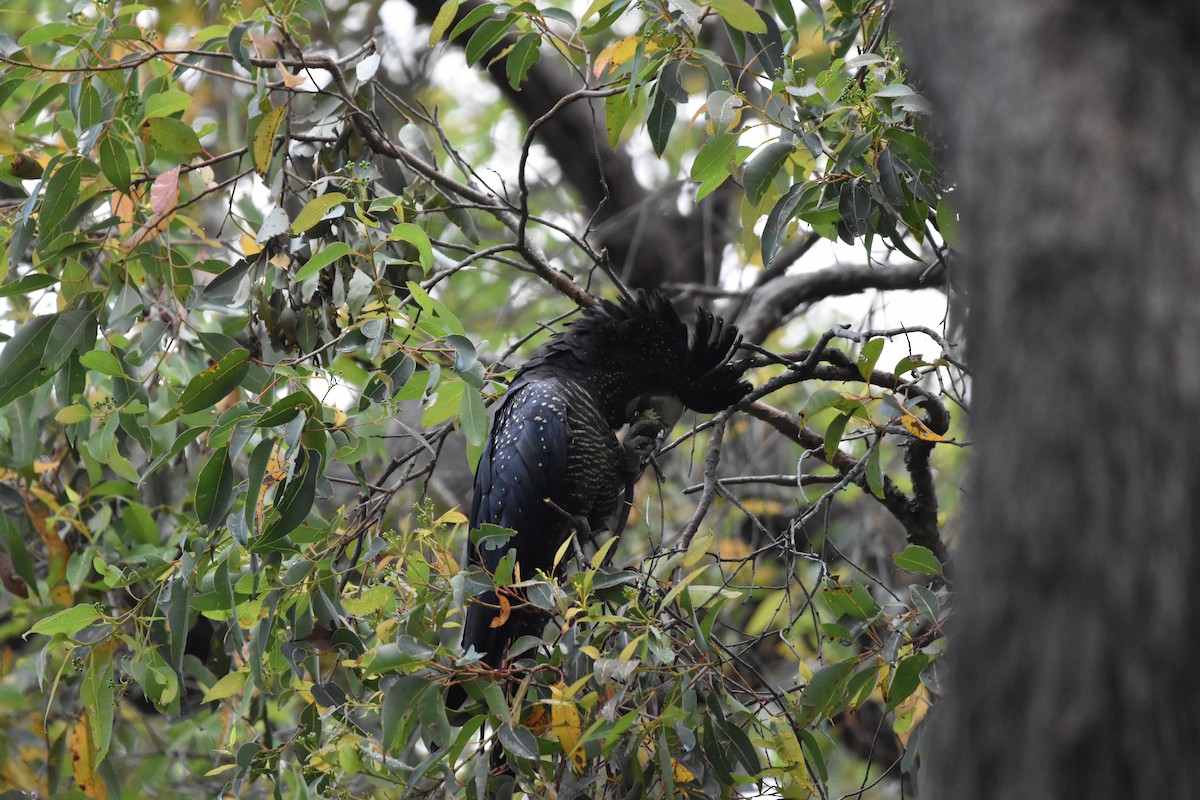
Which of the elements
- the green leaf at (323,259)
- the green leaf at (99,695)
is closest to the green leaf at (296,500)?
the green leaf at (323,259)

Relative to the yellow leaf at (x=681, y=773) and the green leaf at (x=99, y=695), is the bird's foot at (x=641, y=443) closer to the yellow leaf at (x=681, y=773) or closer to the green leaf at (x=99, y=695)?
the yellow leaf at (x=681, y=773)

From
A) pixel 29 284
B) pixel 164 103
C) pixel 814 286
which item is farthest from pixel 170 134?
pixel 814 286

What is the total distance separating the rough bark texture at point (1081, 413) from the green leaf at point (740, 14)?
1.32m

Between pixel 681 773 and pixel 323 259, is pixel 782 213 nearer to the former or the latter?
pixel 323 259

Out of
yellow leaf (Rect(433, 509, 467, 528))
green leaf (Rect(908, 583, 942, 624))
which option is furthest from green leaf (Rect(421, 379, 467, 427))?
green leaf (Rect(908, 583, 942, 624))

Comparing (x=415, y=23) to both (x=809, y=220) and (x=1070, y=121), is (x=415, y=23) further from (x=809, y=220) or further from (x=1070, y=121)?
(x=1070, y=121)

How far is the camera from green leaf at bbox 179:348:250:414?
1.92m

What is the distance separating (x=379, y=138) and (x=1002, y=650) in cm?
210

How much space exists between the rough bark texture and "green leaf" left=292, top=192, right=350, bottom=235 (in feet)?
4.98

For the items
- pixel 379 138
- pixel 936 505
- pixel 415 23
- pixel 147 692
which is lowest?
pixel 147 692

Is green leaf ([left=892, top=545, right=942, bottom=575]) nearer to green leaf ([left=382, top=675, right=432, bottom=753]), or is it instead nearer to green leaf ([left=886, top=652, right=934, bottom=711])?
green leaf ([left=886, top=652, right=934, bottom=711])

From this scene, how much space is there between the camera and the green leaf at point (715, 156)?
2.12m

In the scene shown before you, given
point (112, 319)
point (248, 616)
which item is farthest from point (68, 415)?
point (248, 616)

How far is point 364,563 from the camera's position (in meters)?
2.09
